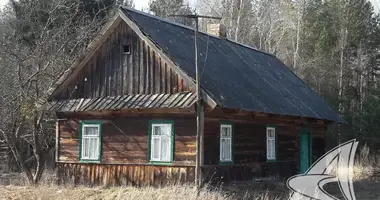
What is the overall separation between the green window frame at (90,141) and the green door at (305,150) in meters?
9.07

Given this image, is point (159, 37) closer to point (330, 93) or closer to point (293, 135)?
point (293, 135)

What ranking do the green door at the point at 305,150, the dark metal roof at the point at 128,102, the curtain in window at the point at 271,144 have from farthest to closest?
the green door at the point at 305,150 < the curtain in window at the point at 271,144 < the dark metal roof at the point at 128,102

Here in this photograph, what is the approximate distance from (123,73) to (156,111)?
6.46ft

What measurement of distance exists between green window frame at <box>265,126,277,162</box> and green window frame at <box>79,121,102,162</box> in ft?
19.5

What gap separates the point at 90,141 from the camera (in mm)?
17672

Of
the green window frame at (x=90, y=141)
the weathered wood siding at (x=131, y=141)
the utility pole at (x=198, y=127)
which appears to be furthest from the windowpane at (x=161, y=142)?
the green window frame at (x=90, y=141)

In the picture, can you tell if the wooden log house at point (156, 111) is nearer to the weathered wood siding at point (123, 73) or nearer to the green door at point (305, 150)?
the weathered wood siding at point (123, 73)

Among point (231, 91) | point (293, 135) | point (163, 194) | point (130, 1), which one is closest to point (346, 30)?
point (130, 1)

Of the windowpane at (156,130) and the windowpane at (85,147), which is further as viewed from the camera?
the windowpane at (85,147)

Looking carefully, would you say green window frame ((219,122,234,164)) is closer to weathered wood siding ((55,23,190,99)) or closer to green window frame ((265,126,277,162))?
weathered wood siding ((55,23,190,99))

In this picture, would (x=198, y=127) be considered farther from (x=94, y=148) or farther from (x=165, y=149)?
(x=94, y=148)

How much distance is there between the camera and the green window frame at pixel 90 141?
1744 cm

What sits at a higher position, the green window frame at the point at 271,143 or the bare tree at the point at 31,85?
the bare tree at the point at 31,85

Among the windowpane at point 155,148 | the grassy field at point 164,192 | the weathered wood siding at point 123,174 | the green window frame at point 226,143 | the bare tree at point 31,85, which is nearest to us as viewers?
the grassy field at point 164,192
